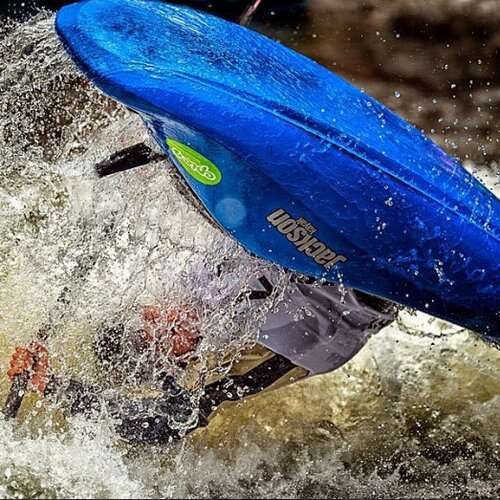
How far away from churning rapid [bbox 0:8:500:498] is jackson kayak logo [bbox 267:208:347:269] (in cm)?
18

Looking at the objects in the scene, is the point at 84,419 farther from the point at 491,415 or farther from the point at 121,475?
the point at 491,415

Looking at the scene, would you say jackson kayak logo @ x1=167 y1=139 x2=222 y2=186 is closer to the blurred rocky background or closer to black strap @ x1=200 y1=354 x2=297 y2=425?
black strap @ x1=200 y1=354 x2=297 y2=425

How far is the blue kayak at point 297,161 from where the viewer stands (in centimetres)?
119

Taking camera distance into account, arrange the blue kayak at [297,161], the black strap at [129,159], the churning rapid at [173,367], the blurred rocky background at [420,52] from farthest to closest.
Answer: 1. the blurred rocky background at [420,52]
2. the churning rapid at [173,367]
3. the black strap at [129,159]
4. the blue kayak at [297,161]

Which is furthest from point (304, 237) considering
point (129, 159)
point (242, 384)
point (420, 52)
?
point (420, 52)

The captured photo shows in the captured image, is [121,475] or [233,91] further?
[121,475]

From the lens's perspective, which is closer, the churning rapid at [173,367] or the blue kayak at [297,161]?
the blue kayak at [297,161]

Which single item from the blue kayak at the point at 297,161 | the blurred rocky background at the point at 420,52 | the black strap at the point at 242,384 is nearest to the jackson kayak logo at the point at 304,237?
the blue kayak at the point at 297,161

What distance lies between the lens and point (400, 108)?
102 inches

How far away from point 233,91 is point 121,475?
2.74 ft

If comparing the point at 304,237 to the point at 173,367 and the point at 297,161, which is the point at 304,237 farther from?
the point at 173,367

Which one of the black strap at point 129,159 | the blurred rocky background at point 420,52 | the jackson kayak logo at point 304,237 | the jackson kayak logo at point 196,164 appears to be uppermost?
the jackson kayak logo at point 196,164

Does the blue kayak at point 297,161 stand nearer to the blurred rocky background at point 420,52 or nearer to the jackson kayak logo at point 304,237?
the jackson kayak logo at point 304,237

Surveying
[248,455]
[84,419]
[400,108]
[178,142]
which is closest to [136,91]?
[178,142]
